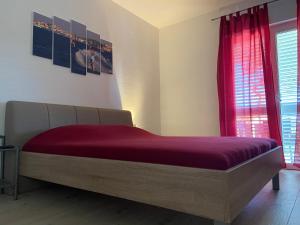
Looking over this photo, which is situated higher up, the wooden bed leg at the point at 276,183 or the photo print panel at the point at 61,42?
the photo print panel at the point at 61,42

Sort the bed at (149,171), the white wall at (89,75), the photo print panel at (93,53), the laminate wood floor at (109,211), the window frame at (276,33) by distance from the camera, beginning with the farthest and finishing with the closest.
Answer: the window frame at (276,33), the photo print panel at (93,53), the white wall at (89,75), the laminate wood floor at (109,211), the bed at (149,171)

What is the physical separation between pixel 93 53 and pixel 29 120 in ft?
4.27

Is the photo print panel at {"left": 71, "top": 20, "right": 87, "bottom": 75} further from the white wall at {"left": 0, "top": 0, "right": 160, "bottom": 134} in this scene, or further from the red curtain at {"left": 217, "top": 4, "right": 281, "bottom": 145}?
the red curtain at {"left": 217, "top": 4, "right": 281, "bottom": 145}

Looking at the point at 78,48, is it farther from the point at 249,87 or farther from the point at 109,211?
the point at 249,87

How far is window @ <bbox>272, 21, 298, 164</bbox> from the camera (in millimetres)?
3184

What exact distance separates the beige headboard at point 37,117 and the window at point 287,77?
2441 millimetres

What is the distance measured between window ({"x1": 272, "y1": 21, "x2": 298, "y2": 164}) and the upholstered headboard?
2.59 m

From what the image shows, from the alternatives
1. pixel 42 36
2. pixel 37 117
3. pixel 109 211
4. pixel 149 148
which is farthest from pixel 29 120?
pixel 149 148

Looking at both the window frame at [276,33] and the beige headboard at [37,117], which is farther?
the window frame at [276,33]

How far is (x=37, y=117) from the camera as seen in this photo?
2375 millimetres

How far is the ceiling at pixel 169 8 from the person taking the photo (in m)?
3.56

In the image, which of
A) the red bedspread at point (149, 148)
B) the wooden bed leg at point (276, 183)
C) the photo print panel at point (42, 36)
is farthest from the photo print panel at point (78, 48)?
the wooden bed leg at point (276, 183)

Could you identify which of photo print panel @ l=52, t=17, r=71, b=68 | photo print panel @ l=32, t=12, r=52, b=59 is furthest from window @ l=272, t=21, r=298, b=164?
photo print panel @ l=32, t=12, r=52, b=59

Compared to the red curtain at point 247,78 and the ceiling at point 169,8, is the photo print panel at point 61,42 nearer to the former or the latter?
the ceiling at point 169,8
